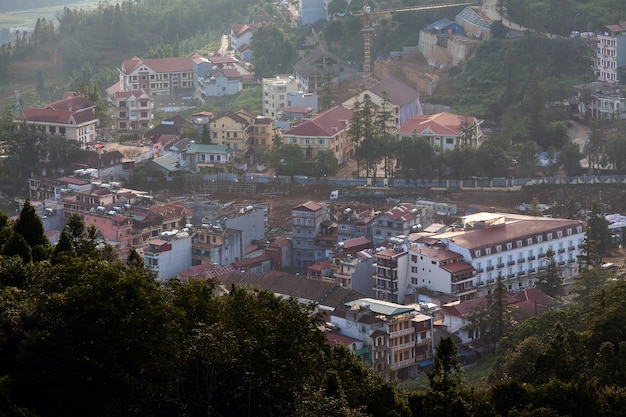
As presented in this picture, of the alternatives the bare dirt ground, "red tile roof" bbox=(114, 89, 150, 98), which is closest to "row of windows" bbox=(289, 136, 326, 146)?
the bare dirt ground

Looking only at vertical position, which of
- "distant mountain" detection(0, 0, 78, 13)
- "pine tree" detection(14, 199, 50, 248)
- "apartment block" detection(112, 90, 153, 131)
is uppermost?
"distant mountain" detection(0, 0, 78, 13)

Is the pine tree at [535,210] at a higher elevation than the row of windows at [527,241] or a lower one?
higher

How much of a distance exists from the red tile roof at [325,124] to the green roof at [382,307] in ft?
36.6

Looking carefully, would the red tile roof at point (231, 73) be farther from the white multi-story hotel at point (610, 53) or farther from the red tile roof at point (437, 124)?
the white multi-story hotel at point (610, 53)

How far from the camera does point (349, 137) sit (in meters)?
37.3

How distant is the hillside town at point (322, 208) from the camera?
87.2 feet

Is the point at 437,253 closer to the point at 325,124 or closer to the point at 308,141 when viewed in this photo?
the point at 308,141

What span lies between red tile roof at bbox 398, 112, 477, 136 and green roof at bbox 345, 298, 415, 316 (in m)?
11.1

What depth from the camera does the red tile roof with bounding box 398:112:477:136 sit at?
36.2 meters

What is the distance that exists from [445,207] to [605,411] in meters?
16.6

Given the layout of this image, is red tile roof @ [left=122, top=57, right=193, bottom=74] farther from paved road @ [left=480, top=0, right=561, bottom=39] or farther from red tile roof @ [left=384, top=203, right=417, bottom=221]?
red tile roof @ [left=384, top=203, right=417, bottom=221]

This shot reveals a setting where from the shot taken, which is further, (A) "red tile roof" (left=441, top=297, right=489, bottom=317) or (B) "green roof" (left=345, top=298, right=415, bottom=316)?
(A) "red tile roof" (left=441, top=297, right=489, bottom=317)

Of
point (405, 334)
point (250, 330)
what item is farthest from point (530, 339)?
point (250, 330)

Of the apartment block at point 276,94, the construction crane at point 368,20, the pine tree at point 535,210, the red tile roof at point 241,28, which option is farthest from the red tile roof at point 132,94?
the pine tree at point 535,210
